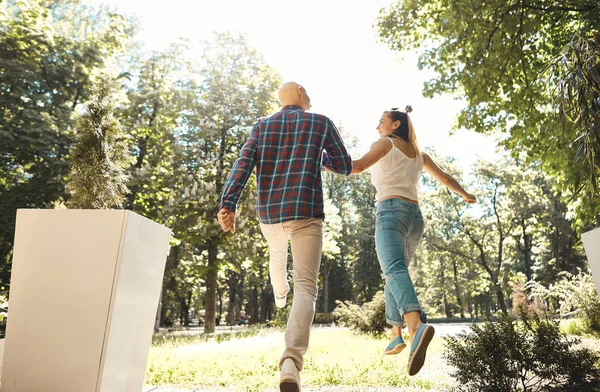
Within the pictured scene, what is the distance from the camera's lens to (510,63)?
9070 millimetres

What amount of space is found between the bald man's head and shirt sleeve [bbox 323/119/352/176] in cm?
34

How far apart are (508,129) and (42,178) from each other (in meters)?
15.8

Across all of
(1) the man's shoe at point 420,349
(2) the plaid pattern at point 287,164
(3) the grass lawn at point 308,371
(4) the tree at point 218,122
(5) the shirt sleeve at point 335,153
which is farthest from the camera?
(4) the tree at point 218,122

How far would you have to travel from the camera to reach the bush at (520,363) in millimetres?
4801

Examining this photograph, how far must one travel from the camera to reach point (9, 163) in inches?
690

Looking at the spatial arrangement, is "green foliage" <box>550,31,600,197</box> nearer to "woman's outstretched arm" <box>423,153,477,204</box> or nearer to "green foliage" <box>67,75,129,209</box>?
"woman's outstretched arm" <box>423,153,477,204</box>

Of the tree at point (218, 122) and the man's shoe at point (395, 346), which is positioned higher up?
the tree at point (218, 122)

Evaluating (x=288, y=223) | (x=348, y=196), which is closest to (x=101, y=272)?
(x=288, y=223)

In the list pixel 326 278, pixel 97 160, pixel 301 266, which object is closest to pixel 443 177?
pixel 301 266

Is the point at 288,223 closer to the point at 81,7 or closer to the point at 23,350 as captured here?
the point at 23,350

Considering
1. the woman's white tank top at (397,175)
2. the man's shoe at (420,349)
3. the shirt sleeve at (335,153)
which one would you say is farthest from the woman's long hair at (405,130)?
the man's shoe at (420,349)

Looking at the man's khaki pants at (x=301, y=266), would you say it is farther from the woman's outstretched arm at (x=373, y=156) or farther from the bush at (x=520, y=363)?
the bush at (x=520, y=363)

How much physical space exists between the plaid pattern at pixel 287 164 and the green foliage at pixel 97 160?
92.0 inches

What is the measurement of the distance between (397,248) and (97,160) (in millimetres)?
3488
